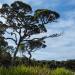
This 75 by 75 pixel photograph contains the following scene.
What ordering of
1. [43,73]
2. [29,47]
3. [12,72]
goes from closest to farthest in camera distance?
1. [12,72]
2. [43,73]
3. [29,47]

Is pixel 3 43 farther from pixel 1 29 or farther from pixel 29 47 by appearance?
pixel 29 47

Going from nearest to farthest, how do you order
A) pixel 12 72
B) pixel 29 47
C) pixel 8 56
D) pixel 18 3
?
pixel 12 72 → pixel 8 56 → pixel 18 3 → pixel 29 47

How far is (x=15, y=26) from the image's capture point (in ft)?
148

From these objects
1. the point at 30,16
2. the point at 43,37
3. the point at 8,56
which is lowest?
the point at 8,56

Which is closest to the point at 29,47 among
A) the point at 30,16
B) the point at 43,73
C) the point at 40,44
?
the point at 40,44

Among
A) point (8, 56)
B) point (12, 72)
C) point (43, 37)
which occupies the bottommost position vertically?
point (12, 72)

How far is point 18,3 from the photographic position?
4484 cm

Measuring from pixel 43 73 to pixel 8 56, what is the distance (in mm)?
29735

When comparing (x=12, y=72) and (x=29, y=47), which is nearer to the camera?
(x=12, y=72)

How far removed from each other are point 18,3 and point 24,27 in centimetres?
349

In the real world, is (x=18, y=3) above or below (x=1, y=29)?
above

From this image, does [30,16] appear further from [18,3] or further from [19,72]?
[19,72]

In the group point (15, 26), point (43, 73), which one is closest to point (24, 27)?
point (15, 26)

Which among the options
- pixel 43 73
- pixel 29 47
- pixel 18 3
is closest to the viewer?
pixel 43 73
